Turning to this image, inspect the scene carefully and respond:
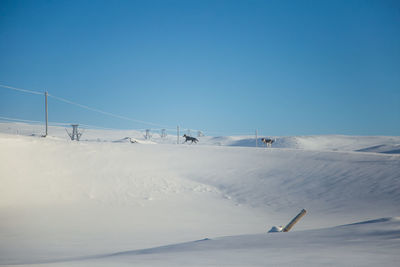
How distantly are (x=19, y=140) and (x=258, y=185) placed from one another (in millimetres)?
12418

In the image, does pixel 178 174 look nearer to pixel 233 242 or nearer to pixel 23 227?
pixel 23 227

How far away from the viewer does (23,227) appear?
928cm

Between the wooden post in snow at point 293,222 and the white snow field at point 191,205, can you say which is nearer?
the white snow field at point 191,205

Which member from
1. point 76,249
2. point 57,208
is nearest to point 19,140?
point 57,208

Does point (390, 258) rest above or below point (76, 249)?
above

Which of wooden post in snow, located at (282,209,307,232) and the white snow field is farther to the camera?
wooden post in snow, located at (282,209,307,232)

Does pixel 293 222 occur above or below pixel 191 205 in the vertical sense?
above

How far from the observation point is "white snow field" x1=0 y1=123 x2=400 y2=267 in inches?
167

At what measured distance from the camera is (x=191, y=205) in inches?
506

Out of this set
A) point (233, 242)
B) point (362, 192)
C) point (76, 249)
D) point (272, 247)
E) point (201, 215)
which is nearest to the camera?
point (272, 247)

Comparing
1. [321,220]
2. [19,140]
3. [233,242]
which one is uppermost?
[19,140]

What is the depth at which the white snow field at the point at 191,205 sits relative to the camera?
425 centimetres

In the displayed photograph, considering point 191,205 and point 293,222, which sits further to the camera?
point 191,205

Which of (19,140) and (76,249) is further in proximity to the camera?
(19,140)
